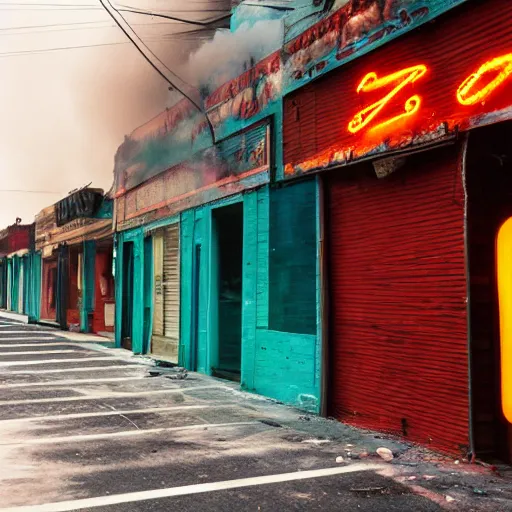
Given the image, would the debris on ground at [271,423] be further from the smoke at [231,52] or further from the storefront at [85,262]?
the storefront at [85,262]

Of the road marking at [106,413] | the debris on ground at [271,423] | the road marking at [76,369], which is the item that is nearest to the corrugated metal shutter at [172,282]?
the road marking at [76,369]

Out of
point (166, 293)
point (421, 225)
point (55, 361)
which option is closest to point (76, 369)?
point (55, 361)

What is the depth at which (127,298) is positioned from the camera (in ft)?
56.3

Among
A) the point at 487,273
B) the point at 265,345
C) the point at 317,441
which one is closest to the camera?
the point at 487,273

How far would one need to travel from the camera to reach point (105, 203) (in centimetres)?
2352

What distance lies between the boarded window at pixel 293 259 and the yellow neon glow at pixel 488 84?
9.90ft

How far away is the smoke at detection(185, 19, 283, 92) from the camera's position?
9.80 metres

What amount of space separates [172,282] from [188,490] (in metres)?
9.39

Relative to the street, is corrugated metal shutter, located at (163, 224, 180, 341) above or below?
above

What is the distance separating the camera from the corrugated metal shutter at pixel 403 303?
6.16m

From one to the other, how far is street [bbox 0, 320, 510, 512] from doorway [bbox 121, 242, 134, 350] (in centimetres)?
693

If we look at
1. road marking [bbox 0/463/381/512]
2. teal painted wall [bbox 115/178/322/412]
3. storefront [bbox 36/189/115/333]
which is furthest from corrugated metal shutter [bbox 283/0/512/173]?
storefront [bbox 36/189/115/333]

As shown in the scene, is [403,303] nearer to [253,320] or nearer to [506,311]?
[506,311]

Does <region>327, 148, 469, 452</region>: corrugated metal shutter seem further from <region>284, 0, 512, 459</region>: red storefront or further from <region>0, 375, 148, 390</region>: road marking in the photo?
<region>0, 375, 148, 390</region>: road marking
